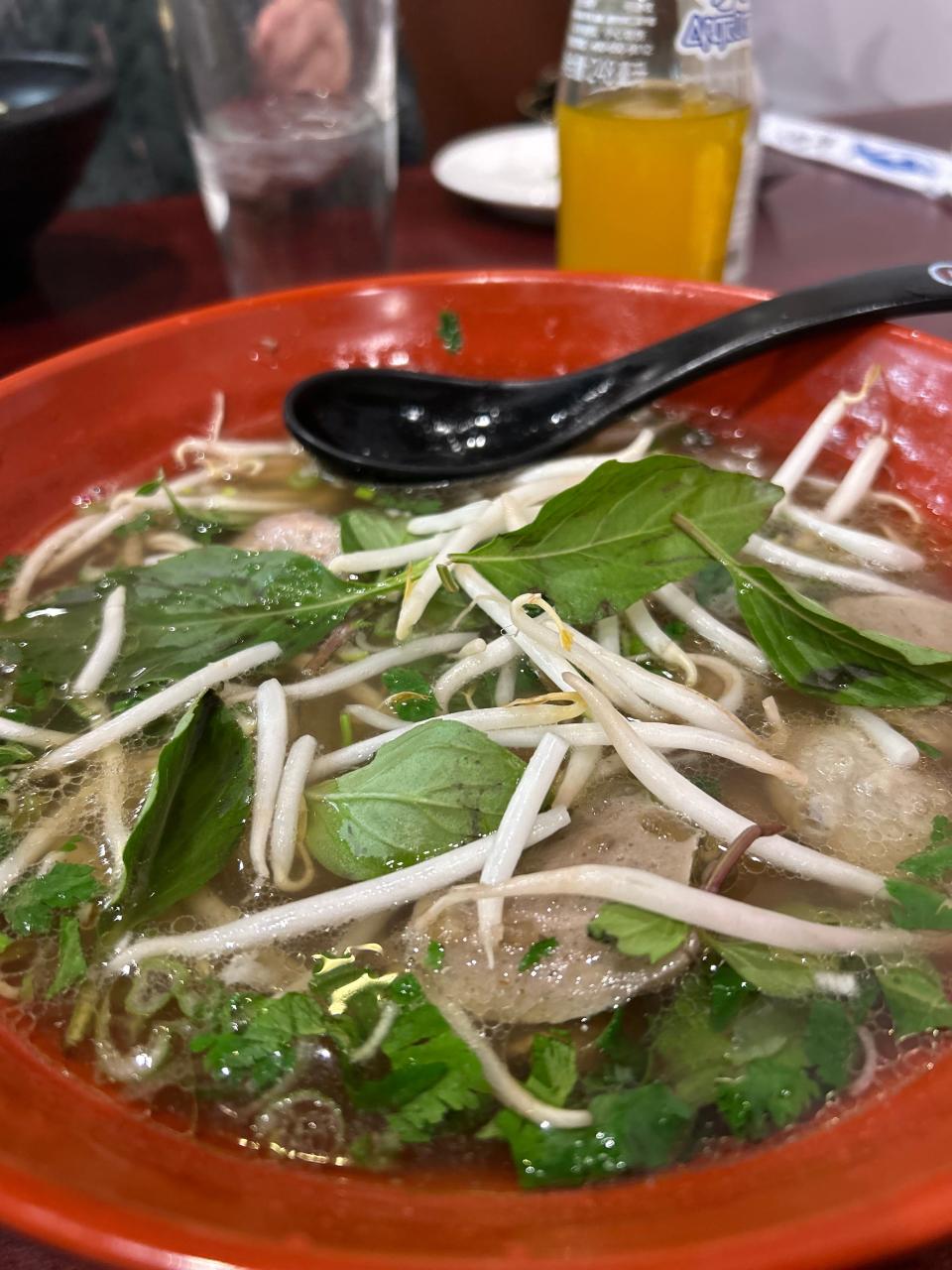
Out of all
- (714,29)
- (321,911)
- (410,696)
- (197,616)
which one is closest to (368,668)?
(410,696)

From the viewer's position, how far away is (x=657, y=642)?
956mm

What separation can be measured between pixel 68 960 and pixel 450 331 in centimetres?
98

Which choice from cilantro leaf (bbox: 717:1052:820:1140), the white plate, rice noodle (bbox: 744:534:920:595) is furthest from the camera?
the white plate

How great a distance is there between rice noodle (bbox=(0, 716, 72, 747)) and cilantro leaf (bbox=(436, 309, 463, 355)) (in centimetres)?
78

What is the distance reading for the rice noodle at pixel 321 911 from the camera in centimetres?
71

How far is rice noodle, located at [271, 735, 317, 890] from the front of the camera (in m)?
0.77

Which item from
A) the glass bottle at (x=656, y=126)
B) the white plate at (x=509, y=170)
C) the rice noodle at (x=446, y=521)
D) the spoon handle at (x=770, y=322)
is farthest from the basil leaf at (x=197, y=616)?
the white plate at (x=509, y=170)

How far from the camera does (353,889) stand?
0.74 metres

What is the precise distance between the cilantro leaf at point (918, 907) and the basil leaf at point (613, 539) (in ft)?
1.12

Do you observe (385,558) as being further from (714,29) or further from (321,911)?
(714,29)

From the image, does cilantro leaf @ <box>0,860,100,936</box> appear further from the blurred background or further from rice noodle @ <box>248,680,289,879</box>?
the blurred background

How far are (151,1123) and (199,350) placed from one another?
0.98 metres

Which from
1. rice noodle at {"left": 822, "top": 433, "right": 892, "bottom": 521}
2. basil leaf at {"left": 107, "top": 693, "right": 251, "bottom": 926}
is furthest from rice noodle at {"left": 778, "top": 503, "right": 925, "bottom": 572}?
basil leaf at {"left": 107, "top": 693, "right": 251, "bottom": 926}

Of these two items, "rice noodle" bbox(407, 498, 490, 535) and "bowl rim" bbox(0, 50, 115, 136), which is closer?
"rice noodle" bbox(407, 498, 490, 535)
